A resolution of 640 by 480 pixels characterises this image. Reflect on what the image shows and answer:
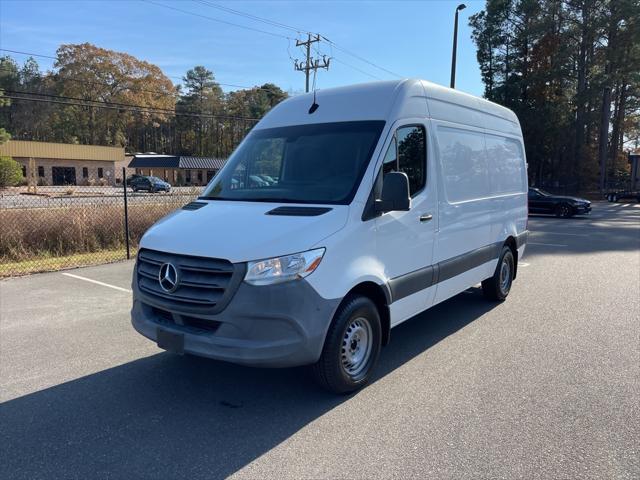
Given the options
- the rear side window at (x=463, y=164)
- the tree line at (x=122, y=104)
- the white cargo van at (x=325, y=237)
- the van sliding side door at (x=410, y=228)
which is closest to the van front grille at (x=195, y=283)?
the white cargo van at (x=325, y=237)

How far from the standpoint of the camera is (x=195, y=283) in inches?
140

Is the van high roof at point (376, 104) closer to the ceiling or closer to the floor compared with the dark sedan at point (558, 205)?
closer to the ceiling

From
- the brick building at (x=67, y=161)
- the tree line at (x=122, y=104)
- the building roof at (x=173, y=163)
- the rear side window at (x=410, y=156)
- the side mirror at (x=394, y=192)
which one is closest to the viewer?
the side mirror at (x=394, y=192)

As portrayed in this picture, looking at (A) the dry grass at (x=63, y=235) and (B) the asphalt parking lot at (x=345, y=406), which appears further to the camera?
(A) the dry grass at (x=63, y=235)

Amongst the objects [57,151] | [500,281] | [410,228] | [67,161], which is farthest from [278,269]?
[67,161]

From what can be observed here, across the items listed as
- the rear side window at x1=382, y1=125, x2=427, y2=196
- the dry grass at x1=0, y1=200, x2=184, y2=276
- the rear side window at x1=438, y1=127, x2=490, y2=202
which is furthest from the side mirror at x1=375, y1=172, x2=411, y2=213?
the dry grass at x1=0, y1=200, x2=184, y2=276

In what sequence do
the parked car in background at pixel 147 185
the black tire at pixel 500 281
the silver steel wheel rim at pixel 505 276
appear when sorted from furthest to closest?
the parked car in background at pixel 147 185 → the silver steel wheel rim at pixel 505 276 → the black tire at pixel 500 281

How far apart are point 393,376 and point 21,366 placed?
3.54 m

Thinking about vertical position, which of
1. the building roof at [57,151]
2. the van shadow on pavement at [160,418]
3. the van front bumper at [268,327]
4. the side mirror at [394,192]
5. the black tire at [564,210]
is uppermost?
the building roof at [57,151]

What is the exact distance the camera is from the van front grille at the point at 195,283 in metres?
3.41

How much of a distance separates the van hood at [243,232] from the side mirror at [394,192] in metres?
0.34

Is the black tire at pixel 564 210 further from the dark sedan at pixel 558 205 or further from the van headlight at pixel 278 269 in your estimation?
the van headlight at pixel 278 269

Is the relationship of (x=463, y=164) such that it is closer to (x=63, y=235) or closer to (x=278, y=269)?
(x=278, y=269)

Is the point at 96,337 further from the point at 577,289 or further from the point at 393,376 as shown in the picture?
the point at 577,289
